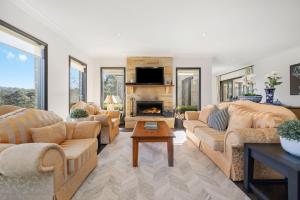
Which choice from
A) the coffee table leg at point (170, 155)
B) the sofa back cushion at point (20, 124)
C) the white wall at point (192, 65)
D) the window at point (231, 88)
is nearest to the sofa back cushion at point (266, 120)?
the coffee table leg at point (170, 155)

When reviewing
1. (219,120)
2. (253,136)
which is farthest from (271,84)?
(253,136)

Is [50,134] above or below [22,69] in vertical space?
below

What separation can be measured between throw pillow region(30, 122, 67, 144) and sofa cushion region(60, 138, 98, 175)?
113 mm

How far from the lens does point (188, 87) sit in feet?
22.2

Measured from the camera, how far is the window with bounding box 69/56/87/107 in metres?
4.87

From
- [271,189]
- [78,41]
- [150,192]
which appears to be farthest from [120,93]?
[271,189]

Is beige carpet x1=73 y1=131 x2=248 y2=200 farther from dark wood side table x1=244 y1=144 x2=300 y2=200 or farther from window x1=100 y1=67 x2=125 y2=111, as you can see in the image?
window x1=100 y1=67 x2=125 y2=111

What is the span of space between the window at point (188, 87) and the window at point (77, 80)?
3323mm

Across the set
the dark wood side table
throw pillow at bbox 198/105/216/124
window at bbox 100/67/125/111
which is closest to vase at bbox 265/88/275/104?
throw pillow at bbox 198/105/216/124

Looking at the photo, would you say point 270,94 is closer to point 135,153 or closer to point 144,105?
point 135,153

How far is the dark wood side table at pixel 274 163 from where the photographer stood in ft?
4.57

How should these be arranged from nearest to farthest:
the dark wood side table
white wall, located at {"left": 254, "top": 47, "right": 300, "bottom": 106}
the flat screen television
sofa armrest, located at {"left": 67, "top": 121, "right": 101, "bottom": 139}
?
the dark wood side table → sofa armrest, located at {"left": 67, "top": 121, "right": 101, "bottom": 139} → white wall, located at {"left": 254, "top": 47, "right": 300, "bottom": 106} → the flat screen television

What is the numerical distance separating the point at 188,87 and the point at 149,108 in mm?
1761

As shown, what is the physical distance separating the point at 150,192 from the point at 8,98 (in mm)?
2718
